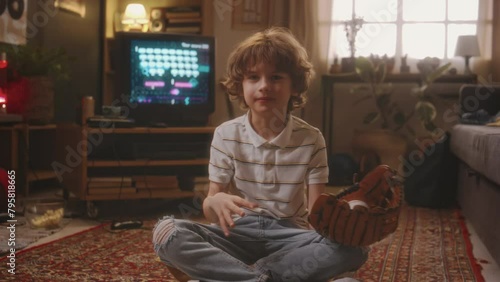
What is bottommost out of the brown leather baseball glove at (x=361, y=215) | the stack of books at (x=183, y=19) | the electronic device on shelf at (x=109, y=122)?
the brown leather baseball glove at (x=361, y=215)

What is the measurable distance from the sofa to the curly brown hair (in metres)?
0.70

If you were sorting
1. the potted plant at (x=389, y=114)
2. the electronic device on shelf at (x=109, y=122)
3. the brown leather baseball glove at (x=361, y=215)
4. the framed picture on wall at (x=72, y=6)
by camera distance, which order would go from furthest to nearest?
the potted plant at (x=389, y=114), the framed picture on wall at (x=72, y=6), the electronic device on shelf at (x=109, y=122), the brown leather baseball glove at (x=361, y=215)

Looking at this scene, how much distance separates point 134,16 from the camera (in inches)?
177

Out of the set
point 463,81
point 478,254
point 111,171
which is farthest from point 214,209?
point 463,81

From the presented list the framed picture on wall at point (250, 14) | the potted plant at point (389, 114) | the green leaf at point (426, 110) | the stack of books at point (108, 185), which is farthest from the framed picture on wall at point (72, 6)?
the green leaf at point (426, 110)

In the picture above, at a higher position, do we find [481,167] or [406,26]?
[406,26]

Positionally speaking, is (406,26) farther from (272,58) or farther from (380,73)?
(272,58)

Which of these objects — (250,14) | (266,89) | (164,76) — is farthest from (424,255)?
(250,14)

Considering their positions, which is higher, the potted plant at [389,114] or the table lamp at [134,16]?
the table lamp at [134,16]

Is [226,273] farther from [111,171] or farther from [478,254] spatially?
[111,171]

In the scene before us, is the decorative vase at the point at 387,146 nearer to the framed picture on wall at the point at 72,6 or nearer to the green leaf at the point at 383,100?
the green leaf at the point at 383,100

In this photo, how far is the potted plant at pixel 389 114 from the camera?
3904mm

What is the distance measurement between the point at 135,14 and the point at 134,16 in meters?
0.02

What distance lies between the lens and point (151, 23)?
15.3 feet
